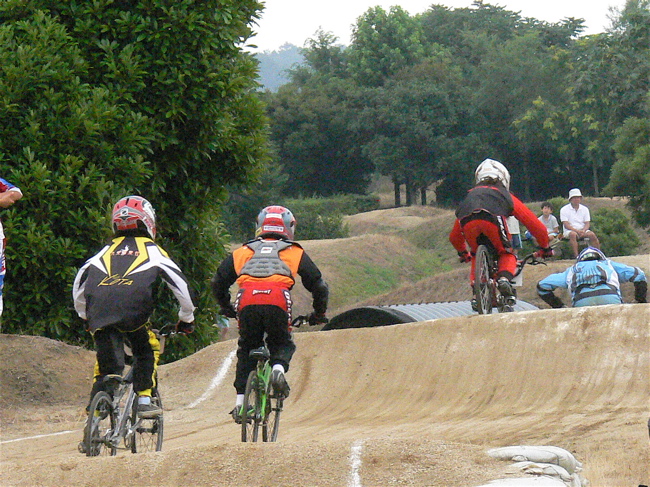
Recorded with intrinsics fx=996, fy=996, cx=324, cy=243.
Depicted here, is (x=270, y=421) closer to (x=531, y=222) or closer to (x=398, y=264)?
(x=531, y=222)


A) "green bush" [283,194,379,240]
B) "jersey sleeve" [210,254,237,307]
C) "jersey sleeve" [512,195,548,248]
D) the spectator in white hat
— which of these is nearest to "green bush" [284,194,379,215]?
"green bush" [283,194,379,240]

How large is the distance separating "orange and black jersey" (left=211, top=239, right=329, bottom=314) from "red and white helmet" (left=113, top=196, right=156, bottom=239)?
79 cm

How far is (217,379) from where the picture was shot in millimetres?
12609

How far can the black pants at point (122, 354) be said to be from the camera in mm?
6945

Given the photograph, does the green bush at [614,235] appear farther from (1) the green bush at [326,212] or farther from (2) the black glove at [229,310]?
(2) the black glove at [229,310]

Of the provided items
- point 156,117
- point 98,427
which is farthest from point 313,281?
point 156,117

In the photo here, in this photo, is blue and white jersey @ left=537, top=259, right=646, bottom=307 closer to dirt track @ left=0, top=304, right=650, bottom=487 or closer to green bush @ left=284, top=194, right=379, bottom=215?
dirt track @ left=0, top=304, right=650, bottom=487

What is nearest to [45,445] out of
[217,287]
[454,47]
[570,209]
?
[217,287]

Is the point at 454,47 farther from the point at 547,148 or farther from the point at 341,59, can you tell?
the point at 547,148

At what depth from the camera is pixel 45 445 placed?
933 centimetres

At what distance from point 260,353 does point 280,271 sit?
0.63 m

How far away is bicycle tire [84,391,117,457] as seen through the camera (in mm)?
6582

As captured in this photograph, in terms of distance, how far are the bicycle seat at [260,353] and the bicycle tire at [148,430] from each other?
30.0 inches

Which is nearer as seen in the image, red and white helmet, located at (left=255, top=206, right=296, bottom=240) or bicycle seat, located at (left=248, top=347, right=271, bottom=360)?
bicycle seat, located at (left=248, top=347, right=271, bottom=360)
